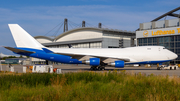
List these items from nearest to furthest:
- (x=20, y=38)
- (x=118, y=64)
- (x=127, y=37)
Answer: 1. (x=118, y=64)
2. (x=20, y=38)
3. (x=127, y=37)

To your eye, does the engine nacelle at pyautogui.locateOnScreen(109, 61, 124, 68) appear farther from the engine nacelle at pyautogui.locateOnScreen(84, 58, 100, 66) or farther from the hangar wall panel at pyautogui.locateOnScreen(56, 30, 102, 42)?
the hangar wall panel at pyautogui.locateOnScreen(56, 30, 102, 42)

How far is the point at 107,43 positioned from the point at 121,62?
113 feet

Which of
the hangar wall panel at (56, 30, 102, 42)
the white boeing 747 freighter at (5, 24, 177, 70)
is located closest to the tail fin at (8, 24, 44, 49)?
the white boeing 747 freighter at (5, 24, 177, 70)

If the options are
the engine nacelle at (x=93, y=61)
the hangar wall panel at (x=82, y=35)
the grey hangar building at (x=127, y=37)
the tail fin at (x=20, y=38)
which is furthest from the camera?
the hangar wall panel at (x=82, y=35)

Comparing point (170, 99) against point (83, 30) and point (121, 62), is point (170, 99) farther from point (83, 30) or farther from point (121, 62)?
point (83, 30)

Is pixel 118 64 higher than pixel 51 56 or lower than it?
lower

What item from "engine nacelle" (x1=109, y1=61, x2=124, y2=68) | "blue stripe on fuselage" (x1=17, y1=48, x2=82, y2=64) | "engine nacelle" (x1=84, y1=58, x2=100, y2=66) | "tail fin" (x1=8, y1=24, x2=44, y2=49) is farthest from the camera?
"tail fin" (x1=8, y1=24, x2=44, y2=49)

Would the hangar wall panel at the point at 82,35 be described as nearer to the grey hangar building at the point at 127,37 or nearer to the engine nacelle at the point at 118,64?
the grey hangar building at the point at 127,37

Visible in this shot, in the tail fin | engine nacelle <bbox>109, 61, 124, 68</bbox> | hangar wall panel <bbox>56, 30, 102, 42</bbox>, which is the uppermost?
hangar wall panel <bbox>56, 30, 102, 42</bbox>

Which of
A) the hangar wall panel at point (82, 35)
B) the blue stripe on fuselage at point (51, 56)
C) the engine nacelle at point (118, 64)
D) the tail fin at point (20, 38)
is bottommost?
the engine nacelle at point (118, 64)

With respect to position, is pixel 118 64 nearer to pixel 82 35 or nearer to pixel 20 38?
pixel 20 38

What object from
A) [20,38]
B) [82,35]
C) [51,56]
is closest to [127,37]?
[82,35]

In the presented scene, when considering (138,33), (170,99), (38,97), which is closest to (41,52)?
(38,97)

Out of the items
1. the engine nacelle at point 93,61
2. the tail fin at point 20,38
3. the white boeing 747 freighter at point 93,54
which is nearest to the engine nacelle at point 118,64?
the white boeing 747 freighter at point 93,54
